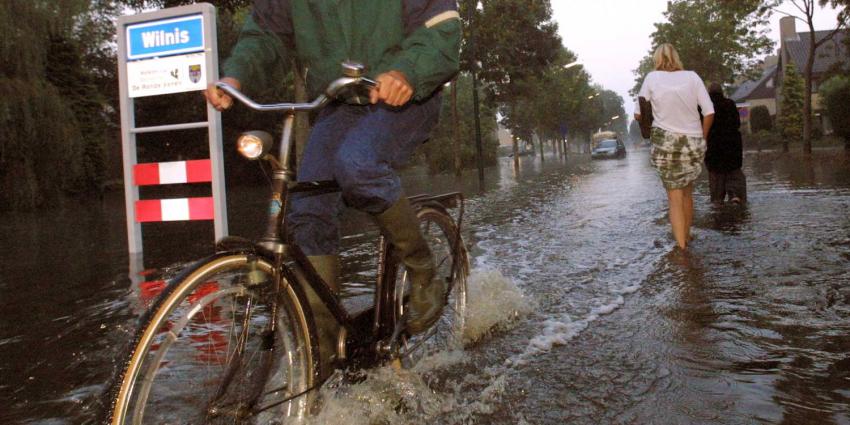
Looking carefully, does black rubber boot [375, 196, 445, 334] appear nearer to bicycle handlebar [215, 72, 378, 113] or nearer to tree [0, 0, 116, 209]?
bicycle handlebar [215, 72, 378, 113]

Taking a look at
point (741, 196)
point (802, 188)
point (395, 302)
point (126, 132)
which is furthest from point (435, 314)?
point (802, 188)

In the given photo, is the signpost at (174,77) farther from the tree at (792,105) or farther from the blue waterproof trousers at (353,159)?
the tree at (792,105)

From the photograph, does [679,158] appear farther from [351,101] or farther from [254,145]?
[254,145]

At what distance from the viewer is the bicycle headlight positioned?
84.8 inches

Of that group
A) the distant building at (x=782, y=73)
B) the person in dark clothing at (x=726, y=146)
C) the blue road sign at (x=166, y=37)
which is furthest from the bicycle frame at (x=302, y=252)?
the distant building at (x=782, y=73)

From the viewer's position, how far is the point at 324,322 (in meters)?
2.58

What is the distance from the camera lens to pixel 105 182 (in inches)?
1086

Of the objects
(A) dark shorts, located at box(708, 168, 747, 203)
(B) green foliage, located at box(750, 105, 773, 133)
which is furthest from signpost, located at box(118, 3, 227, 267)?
(B) green foliage, located at box(750, 105, 773, 133)

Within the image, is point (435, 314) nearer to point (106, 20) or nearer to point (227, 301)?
point (227, 301)

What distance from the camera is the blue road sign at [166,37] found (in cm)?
749

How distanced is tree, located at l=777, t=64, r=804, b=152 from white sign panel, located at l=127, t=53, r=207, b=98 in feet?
167

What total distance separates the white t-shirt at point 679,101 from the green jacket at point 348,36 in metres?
4.41

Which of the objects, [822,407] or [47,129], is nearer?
[822,407]

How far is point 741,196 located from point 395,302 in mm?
8387
